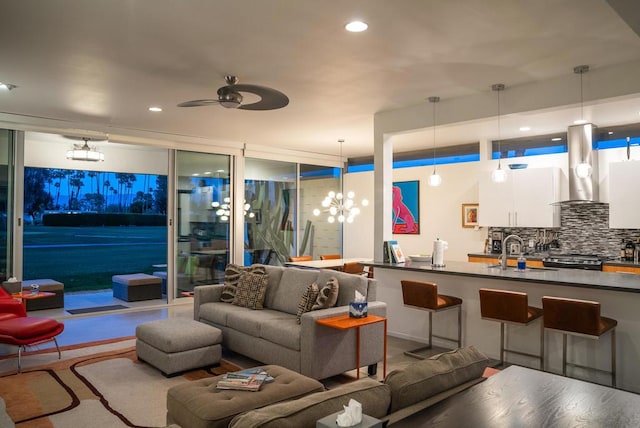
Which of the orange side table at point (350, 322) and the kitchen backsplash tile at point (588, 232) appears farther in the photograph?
the kitchen backsplash tile at point (588, 232)

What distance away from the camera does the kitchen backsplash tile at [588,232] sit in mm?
6625

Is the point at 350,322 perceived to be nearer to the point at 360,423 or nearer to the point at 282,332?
the point at 282,332

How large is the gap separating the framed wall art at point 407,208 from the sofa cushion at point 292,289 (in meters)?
4.31

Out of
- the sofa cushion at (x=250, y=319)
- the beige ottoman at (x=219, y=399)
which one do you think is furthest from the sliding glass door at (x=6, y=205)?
the beige ottoman at (x=219, y=399)

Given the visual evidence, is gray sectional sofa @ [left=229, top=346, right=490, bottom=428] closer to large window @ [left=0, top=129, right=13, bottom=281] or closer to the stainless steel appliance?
the stainless steel appliance

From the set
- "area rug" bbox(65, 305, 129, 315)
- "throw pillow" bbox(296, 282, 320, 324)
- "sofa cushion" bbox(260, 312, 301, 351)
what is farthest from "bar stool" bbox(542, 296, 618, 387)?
"area rug" bbox(65, 305, 129, 315)

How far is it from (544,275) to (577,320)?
85 centimetres

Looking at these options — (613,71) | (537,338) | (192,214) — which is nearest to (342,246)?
(192,214)

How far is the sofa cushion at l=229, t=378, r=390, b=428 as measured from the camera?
151 centimetres

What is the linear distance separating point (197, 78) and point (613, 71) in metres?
3.86

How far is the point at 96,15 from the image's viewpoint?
10.3ft

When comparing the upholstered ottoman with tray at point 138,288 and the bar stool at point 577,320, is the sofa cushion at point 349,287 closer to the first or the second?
the bar stool at point 577,320

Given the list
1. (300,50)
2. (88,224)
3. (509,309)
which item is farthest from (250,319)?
(88,224)

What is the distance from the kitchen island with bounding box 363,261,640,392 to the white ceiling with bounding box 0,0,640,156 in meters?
1.75
